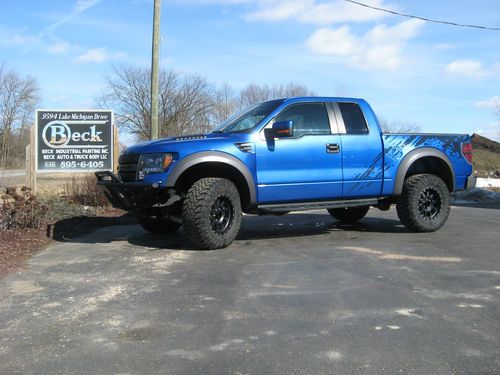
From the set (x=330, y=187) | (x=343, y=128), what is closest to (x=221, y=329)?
(x=330, y=187)

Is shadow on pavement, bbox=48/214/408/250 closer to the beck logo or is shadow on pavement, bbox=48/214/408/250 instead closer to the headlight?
the headlight

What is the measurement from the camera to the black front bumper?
659 centimetres

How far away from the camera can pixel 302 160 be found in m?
7.18

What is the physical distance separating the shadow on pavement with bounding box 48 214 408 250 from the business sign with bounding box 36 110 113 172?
118 inches

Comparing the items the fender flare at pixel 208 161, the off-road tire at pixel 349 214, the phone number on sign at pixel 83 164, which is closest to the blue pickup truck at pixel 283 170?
the fender flare at pixel 208 161

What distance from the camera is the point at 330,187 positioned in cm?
745

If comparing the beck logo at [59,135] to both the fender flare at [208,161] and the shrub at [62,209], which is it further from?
the fender flare at [208,161]

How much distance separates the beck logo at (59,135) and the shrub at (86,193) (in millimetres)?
1075

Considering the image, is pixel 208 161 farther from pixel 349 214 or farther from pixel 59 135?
pixel 59 135

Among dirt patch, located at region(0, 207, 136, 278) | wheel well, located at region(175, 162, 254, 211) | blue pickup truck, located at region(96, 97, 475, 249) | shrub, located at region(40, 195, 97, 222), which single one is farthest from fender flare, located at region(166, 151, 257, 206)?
shrub, located at region(40, 195, 97, 222)

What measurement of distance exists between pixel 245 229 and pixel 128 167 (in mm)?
2685

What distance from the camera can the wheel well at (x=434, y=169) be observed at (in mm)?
8531

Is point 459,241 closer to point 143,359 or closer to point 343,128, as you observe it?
point 343,128

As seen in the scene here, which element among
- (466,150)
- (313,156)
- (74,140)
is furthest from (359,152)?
(74,140)
